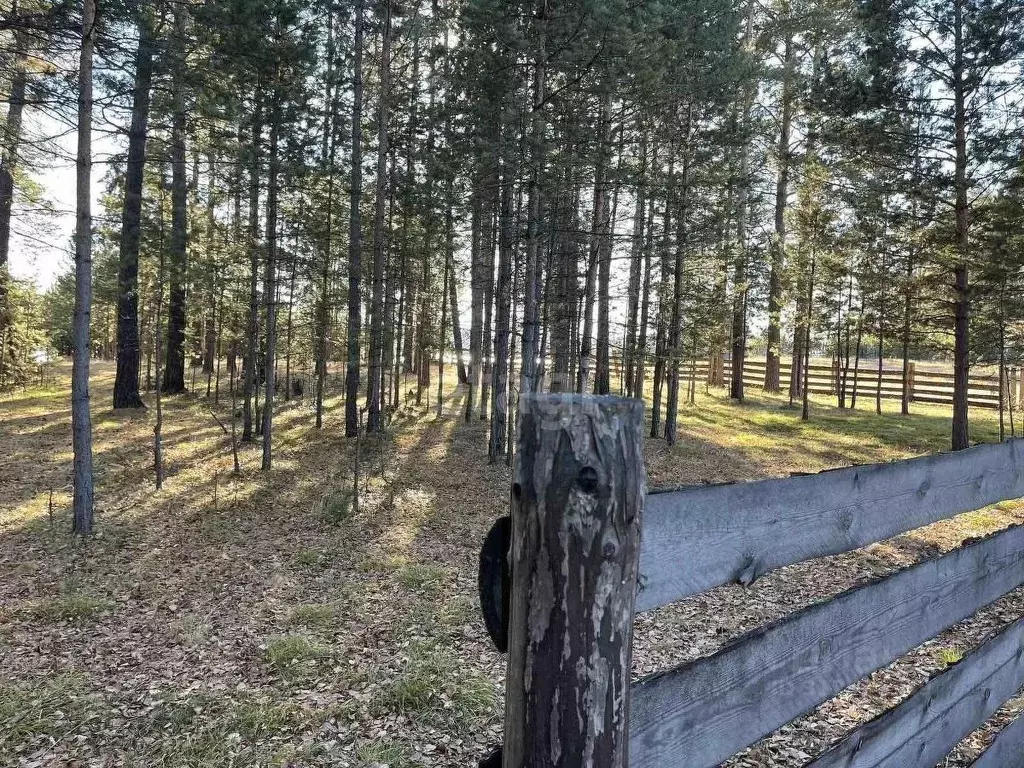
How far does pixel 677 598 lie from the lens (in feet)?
3.79

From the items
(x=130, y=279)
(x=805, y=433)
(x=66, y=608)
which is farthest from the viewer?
(x=805, y=433)

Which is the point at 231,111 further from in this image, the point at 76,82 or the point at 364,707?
the point at 364,707

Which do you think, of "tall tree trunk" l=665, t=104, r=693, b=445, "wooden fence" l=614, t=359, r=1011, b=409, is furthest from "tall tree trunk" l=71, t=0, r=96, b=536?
"wooden fence" l=614, t=359, r=1011, b=409

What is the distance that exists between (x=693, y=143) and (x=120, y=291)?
12213 mm

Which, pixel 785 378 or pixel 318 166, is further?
pixel 785 378

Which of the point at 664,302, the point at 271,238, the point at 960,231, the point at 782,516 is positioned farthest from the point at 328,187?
the point at 960,231

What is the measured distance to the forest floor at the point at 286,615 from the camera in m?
3.58

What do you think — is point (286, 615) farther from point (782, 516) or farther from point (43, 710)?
point (782, 516)

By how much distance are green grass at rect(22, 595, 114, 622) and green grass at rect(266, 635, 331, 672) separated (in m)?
1.94

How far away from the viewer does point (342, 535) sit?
750cm

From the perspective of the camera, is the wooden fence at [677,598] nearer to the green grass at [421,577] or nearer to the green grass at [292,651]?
the green grass at [292,651]

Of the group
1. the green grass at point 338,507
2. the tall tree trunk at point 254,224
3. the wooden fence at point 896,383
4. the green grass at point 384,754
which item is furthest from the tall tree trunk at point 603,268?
the green grass at point 384,754

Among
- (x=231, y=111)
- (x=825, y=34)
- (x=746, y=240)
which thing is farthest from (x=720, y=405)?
(x=231, y=111)

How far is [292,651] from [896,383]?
2890 cm
